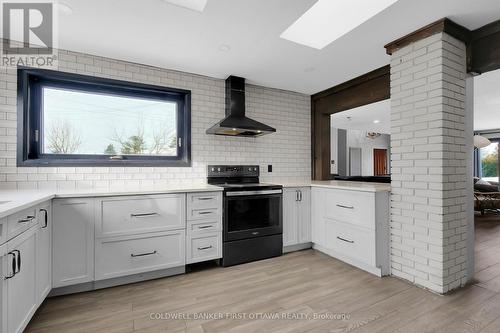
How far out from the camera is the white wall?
7.68ft

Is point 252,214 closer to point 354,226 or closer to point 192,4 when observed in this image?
point 354,226

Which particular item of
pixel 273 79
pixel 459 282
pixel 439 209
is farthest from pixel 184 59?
pixel 459 282

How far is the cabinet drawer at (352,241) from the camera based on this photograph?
243 cm

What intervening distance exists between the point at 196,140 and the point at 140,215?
1263 mm

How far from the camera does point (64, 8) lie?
6.21ft

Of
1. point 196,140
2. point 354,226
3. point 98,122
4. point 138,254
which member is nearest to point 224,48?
point 196,140

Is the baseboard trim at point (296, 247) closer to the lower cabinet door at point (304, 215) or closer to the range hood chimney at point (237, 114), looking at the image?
the lower cabinet door at point (304, 215)

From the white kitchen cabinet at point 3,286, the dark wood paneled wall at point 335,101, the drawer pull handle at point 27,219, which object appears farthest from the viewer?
the dark wood paneled wall at point 335,101

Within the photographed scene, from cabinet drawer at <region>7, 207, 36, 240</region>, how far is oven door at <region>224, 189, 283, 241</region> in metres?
1.60

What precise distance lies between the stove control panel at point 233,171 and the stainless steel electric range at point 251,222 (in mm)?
417

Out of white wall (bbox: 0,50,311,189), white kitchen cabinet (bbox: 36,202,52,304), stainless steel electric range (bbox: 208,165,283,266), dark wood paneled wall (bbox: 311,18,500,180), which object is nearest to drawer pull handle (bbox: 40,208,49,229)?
white kitchen cabinet (bbox: 36,202,52,304)

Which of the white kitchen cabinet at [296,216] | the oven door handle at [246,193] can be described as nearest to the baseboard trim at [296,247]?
the white kitchen cabinet at [296,216]

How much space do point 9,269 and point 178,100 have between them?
2416 mm

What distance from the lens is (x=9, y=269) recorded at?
4.26 feet
